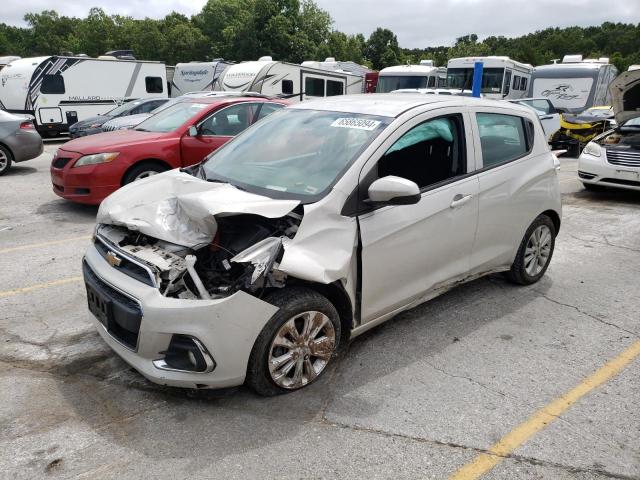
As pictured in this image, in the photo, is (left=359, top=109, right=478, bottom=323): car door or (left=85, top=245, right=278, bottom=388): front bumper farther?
(left=359, top=109, right=478, bottom=323): car door

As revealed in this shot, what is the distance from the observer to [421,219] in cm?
352

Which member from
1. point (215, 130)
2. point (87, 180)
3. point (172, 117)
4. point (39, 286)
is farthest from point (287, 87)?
point (39, 286)

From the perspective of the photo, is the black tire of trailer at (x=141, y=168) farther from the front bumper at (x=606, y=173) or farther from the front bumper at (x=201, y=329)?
the front bumper at (x=606, y=173)

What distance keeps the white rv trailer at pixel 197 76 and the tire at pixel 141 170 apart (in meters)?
15.9

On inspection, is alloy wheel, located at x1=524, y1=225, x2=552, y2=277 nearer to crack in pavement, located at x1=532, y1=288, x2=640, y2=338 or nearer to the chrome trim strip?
crack in pavement, located at x1=532, y1=288, x2=640, y2=338

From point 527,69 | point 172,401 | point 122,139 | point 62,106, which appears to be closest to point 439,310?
point 172,401

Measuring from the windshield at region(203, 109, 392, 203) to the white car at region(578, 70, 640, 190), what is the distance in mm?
6887

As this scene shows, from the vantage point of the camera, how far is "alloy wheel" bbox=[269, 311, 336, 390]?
9.76ft

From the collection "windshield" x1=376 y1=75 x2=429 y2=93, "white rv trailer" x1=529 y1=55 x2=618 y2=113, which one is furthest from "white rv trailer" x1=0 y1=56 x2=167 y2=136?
"white rv trailer" x1=529 y1=55 x2=618 y2=113

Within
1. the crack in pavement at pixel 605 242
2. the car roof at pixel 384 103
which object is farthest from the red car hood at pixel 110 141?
the crack in pavement at pixel 605 242

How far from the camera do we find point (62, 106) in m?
17.1

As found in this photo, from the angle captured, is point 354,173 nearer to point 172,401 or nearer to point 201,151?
point 172,401

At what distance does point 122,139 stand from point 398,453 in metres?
6.33

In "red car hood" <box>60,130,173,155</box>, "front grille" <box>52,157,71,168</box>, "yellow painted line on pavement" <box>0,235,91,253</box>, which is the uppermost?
"red car hood" <box>60,130,173,155</box>
